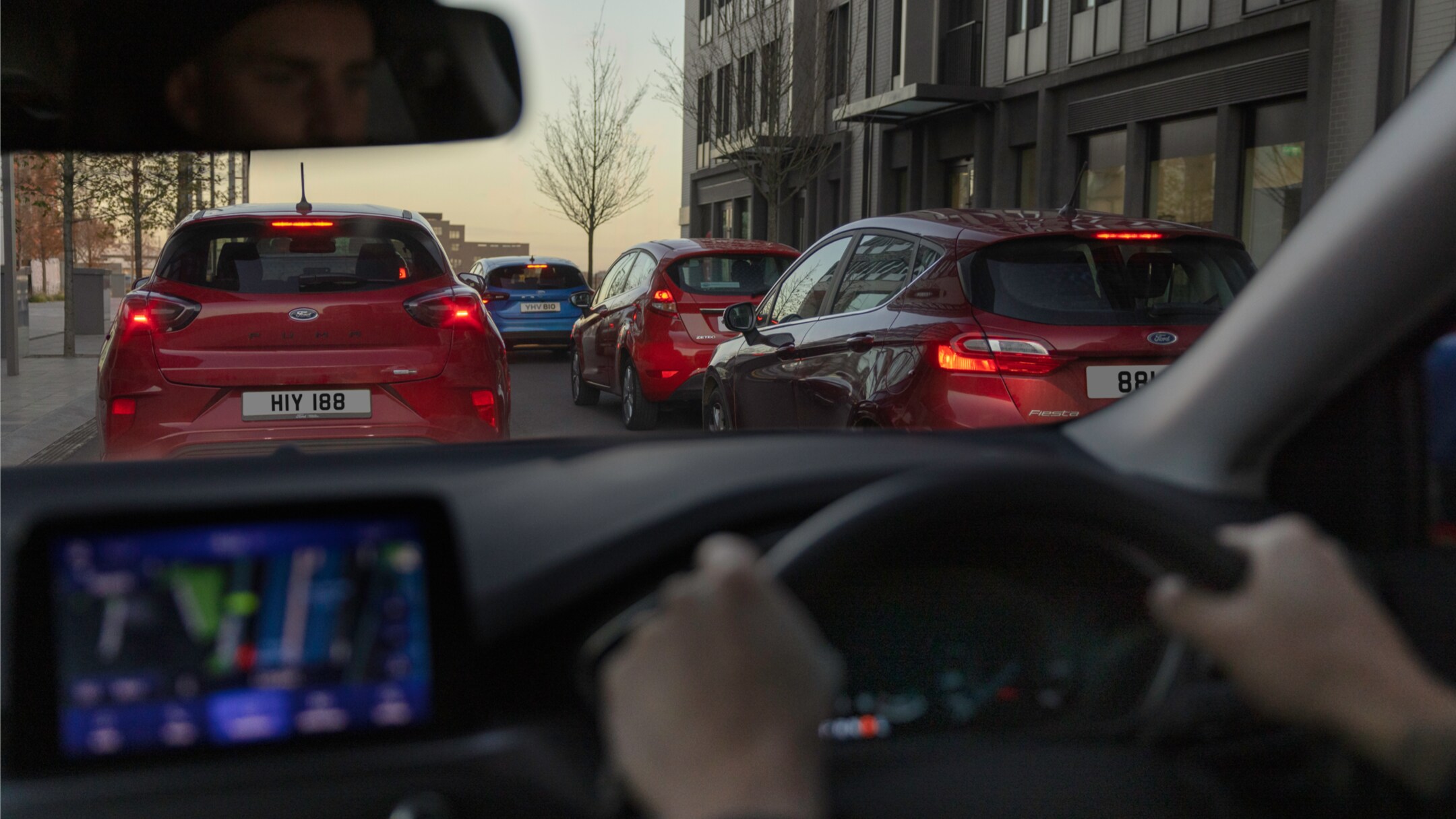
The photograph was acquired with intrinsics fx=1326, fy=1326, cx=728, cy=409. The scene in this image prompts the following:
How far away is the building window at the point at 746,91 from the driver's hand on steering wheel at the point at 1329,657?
3005cm

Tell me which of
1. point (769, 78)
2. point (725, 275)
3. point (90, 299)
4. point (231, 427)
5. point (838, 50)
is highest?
point (838, 50)

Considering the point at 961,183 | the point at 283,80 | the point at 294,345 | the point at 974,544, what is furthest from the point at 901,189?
the point at 974,544

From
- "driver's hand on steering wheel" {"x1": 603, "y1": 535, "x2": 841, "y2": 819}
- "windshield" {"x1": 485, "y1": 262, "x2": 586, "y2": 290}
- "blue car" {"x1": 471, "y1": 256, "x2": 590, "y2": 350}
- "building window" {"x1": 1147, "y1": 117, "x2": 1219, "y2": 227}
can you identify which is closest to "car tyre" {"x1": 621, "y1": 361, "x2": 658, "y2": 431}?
"blue car" {"x1": 471, "y1": 256, "x2": 590, "y2": 350}

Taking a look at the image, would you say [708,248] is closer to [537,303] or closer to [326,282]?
[326,282]

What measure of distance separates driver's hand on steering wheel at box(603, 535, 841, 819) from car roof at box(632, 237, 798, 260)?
962cm

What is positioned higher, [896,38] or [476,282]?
[896,38]

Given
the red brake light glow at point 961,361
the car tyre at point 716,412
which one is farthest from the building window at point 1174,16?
the red brake light glow at point 961,361

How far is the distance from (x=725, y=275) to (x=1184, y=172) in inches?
444

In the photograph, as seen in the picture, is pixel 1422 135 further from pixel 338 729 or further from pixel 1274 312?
pixel 338 729

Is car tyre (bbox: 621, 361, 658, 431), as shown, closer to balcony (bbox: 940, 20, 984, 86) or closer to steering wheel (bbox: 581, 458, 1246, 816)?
steering wheel (bbox: 581, 458, 1246, 816)

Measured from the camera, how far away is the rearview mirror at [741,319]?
701 centimetres

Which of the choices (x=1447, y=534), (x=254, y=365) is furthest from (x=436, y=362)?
(x=1447, y=534)

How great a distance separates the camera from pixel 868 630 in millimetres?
1836

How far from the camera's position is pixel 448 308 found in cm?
631
